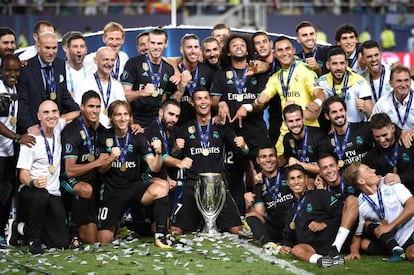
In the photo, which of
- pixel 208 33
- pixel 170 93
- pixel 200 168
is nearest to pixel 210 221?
pixel 200 168

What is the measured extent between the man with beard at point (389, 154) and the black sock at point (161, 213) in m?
1.87

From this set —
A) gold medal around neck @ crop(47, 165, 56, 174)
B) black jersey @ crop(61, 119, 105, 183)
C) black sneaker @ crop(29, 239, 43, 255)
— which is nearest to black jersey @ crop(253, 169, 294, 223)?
black jersey @ crop(61, 119, 105, 183)

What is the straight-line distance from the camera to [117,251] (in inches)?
387

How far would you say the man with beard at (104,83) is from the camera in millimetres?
10562

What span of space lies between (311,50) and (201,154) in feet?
5.11

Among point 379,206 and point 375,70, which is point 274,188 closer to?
point 379,206

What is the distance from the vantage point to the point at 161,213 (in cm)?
1013

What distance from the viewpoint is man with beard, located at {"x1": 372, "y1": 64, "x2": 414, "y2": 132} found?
33.0 feet

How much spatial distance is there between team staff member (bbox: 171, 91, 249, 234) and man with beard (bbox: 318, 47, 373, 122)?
106 cm


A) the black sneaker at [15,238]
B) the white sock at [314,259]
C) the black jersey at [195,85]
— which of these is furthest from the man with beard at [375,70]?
the black sneaker at [15,238]

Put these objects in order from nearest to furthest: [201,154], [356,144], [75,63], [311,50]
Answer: [356,144], [201,154], [75,63], [311,50]

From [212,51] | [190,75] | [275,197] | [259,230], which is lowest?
[259,230]

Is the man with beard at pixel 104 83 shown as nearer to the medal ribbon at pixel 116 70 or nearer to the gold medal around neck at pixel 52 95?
the gold medal around neck at pixel 52 95

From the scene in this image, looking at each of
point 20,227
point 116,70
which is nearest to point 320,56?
point 116,70
